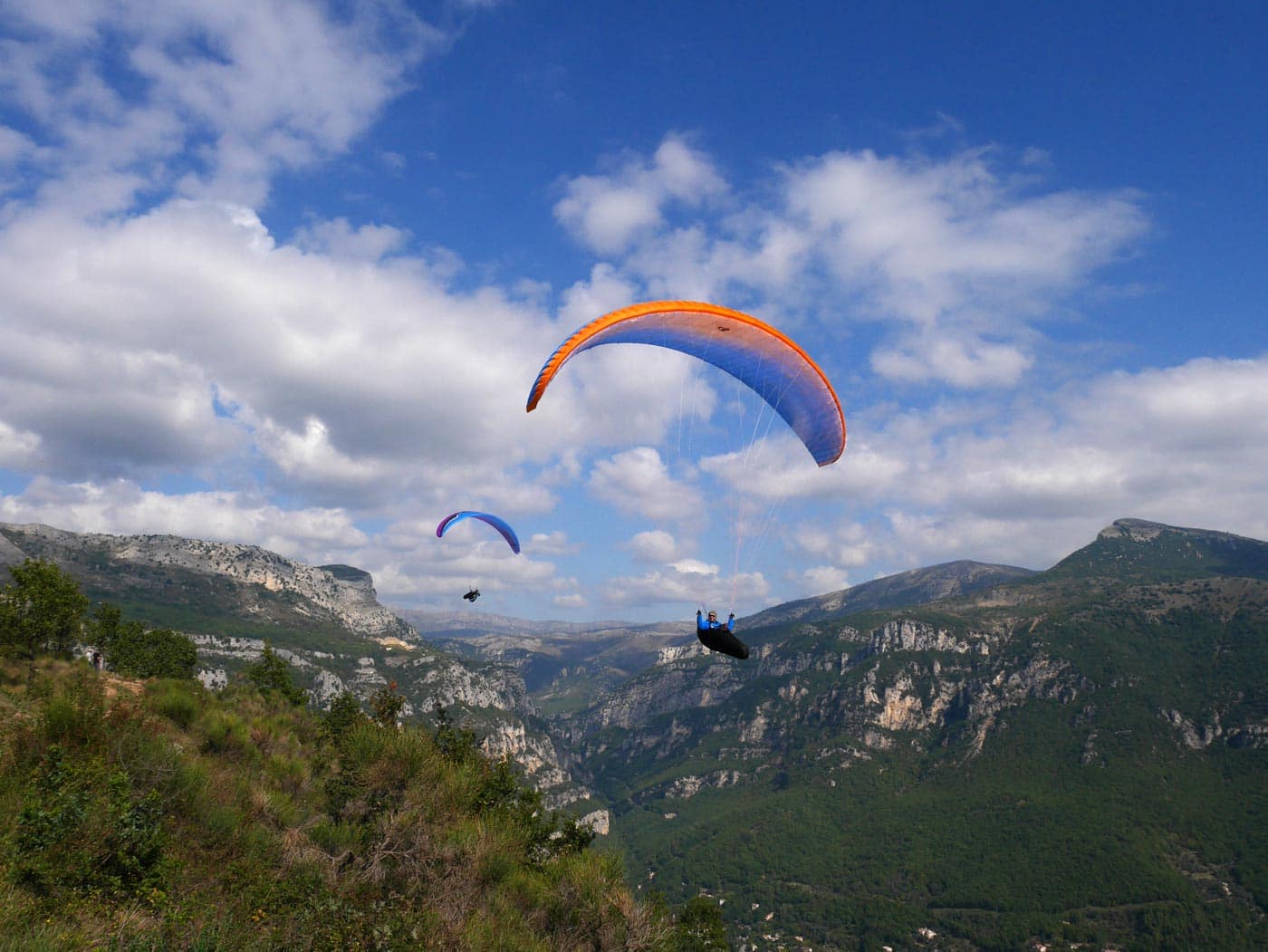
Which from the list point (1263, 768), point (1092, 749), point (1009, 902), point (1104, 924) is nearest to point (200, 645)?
point (1009, 902)

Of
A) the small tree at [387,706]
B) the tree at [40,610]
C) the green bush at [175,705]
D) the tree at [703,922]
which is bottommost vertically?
the tree at [703,922]

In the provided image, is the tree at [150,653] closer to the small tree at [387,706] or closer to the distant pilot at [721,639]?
the small tree at [387,706]

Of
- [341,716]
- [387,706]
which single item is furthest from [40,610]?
[387,706]

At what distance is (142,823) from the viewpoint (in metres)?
9.20

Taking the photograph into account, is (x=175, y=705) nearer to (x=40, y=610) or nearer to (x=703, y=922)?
(x=40, y=610)

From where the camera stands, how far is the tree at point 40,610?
28.1 metres

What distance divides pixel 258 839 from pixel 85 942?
198 inches

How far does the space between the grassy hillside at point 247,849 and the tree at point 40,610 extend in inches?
581

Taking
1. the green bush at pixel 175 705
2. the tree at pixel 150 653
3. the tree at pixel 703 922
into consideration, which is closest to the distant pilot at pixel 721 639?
the green bush at pixel 175 705

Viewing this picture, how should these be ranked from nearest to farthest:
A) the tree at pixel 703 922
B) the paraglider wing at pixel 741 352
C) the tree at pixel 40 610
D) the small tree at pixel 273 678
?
1. the paraglider wing at pixel 741 352
2. the tree at pixel 40 610
3. the tree at pixel 703 922
4. the small tree at pixel 273 678

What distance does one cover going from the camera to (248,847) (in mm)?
10992

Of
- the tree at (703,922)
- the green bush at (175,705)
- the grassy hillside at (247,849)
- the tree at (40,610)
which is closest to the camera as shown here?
the grassy hillside at (247,849)

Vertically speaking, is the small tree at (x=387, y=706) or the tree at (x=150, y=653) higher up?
the small tree at (x=387, y=706)

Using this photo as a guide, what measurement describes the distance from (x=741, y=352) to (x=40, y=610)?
1373 inches
